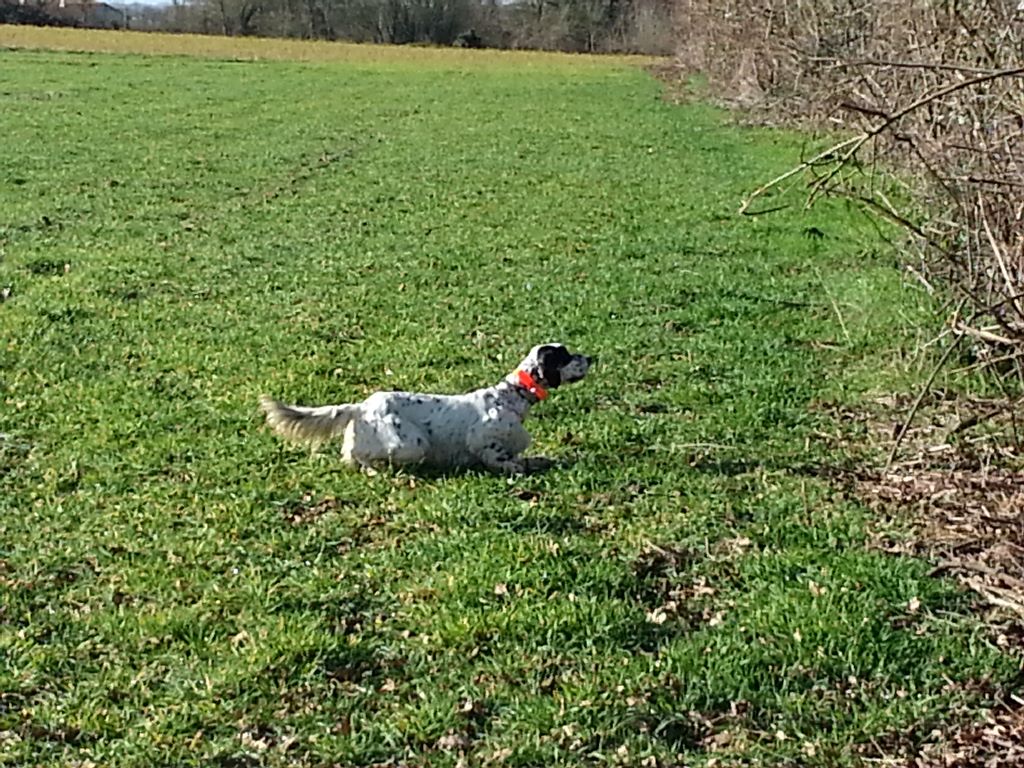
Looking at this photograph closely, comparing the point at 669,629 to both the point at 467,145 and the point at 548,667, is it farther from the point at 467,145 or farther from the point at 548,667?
the point at 467,145

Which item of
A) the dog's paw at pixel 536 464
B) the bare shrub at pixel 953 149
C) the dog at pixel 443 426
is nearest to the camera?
the bare shrub at pixel 953 149

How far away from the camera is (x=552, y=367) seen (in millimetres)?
6953

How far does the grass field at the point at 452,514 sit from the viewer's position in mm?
4484

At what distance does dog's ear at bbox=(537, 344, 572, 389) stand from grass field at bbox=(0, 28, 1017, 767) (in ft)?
1.40

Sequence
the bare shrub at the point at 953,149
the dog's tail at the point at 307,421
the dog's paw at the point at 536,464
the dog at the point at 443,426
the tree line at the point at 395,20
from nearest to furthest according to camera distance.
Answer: the bare shrub at the point at 953,149 < the dog at the point at 443,426 < the dog's paw at the point at 536,464 < the dog's tail at the point at 307,421 < the tree line at the point at 395,20

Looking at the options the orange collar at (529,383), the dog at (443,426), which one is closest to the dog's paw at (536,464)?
the dog at (443,426)

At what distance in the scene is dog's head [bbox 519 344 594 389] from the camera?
6.93 m

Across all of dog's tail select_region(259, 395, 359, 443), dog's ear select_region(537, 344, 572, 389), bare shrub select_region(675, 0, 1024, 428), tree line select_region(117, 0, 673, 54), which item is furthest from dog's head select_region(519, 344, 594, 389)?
tree line select_region(117, 0, 673, 54)

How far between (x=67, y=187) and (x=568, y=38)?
62.4 meters

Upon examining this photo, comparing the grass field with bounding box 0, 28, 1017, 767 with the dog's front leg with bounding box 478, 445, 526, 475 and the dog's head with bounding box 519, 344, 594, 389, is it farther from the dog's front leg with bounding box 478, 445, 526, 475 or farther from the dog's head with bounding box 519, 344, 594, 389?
the dog's head with bounding box 519, 344, 594, 389

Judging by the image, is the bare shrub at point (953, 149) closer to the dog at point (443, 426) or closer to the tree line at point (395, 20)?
the dog at point (443, 426)

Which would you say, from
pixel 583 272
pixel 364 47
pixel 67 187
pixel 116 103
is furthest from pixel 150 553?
pixel 364 47

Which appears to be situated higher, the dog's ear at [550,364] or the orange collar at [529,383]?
the dog's ear at [550,364]

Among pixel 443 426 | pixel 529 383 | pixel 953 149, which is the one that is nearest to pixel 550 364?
pixel 529 383
